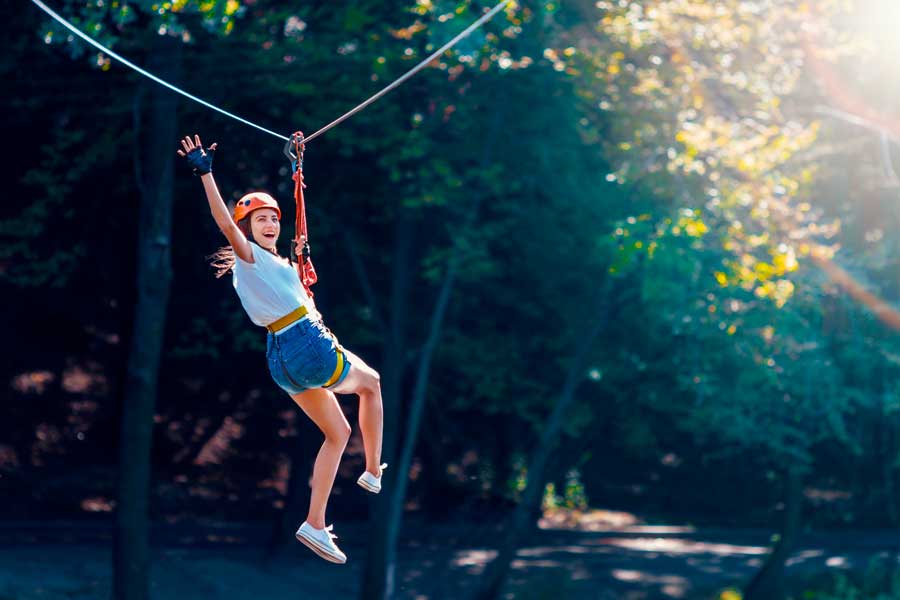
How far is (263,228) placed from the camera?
627cm

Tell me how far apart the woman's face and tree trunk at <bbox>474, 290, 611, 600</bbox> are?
36.5 feet

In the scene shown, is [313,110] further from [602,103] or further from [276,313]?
[276,313]

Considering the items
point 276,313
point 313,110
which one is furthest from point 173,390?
point 276,313

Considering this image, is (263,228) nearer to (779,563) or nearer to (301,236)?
(301,236)

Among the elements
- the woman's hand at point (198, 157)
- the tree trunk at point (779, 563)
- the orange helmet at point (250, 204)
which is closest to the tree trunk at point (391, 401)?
the tree trunk at point (779, 563)

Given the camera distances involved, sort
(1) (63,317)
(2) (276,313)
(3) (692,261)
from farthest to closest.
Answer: (1) (63,317) → (3) (692,261) → (2) (276,313)

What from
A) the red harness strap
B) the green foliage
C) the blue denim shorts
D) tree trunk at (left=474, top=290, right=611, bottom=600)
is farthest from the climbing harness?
the green foliage

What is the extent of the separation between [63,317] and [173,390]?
2204 mm

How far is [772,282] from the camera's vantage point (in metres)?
15.3

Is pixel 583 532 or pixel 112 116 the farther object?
pixel 583 532

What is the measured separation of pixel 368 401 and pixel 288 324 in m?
0.64

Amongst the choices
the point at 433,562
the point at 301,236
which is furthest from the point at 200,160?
the point at 433,562

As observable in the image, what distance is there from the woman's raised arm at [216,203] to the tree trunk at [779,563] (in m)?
14.0

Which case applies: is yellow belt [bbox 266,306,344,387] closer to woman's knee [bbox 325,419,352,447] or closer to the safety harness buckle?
woman's knee [bbox 325,419,352,447]
